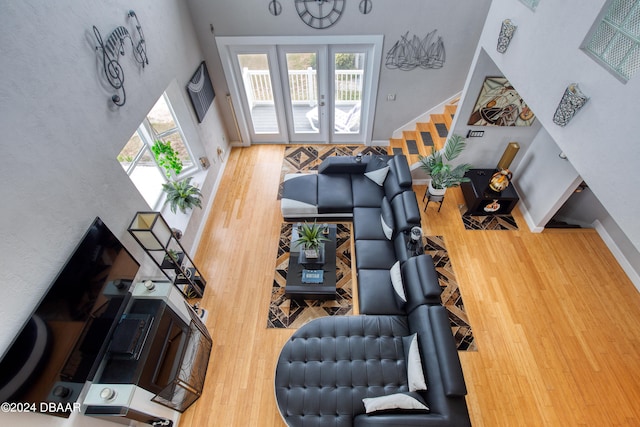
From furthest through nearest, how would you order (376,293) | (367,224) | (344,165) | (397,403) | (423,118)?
(423,118)
(344,165)
(367,224)
(376,293)
(397,403)

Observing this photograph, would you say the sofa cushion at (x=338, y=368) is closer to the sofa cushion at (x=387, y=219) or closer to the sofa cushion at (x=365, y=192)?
the sofa cushion at (x=387, y=219)

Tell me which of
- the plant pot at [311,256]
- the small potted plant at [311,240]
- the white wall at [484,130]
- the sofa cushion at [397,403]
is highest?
the white wall at [484,130]

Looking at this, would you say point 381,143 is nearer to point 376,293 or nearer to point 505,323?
point 376,293

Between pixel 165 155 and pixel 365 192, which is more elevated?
pixel 365 192

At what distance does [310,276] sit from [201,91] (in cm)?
338

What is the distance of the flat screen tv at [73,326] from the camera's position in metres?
2.07

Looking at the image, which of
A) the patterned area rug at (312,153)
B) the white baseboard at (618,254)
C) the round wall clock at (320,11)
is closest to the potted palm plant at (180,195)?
the patterned area rug at (312,153)

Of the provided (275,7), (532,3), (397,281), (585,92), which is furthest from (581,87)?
(275,7)

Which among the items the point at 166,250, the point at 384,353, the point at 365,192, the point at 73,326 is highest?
the point at 365,192

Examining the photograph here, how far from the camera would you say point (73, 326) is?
247 centimetres

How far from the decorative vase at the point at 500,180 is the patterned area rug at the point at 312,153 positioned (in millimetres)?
2022

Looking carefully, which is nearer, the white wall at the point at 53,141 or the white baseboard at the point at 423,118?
the white wall at the point at 53,141

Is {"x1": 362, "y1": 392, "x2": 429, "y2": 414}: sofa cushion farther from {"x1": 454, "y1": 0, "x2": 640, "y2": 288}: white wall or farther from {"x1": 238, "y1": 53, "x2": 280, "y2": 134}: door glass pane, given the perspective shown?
{"x1": 238, "y1": 53, "x2": 280, "y2": 134}: door glass pane

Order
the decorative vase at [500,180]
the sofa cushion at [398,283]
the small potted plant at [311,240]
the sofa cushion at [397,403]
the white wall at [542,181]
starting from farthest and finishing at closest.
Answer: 1. the decorative vase at [500,180]
2. the white wall at [542,181]
3. the small potted plant at [311,240]
4. the sofa cushion at [398,283]
5. the sofa cushion at [397,403]
